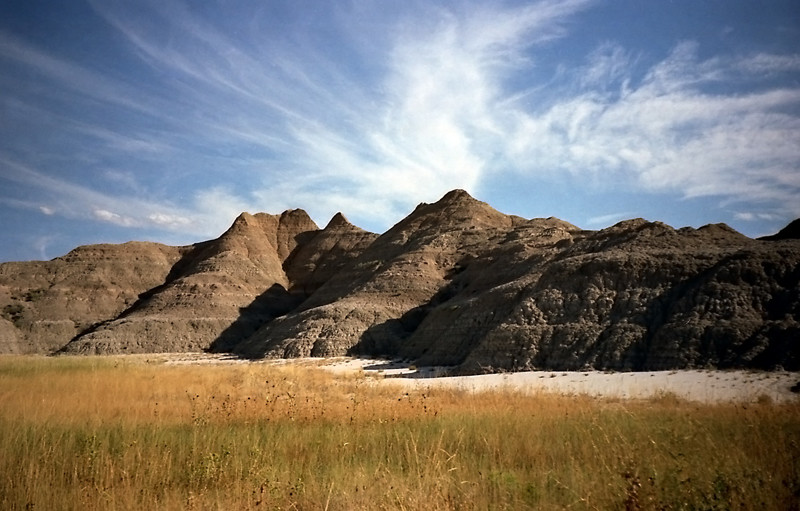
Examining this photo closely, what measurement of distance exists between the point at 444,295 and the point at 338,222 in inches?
2168

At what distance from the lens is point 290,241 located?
4427 inches

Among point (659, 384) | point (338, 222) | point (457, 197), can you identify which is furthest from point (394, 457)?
point (338, 222)

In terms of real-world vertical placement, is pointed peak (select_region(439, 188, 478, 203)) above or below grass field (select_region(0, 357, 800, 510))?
above

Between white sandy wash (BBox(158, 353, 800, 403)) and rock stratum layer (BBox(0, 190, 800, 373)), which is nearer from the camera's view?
white sandy wash (BBox(158, 353, 800, 403))

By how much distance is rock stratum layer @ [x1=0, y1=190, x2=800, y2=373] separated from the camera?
2453cm

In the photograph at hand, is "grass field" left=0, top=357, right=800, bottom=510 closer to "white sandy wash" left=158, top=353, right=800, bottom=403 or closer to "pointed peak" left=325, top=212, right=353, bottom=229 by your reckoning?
"white sandy wash" left=158, top=353, right=800, bottom=403

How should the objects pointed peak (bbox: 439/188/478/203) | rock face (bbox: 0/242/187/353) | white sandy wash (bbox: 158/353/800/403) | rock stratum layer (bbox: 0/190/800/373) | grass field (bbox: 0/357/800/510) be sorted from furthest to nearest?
pointed peak (bbox: 439/188/478/203) < rock face (bbox: 0/242/187/353) < rock stratum layer (bbox: 0/190/800/373) < white sandy wash (bbox: 158/353/800/403) < grass field (bbox: 0/357/800/510)

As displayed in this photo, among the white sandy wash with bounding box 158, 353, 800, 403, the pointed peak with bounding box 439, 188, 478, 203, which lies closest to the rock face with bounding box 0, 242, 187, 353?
the pointed peak with bounding box 439, 188, 478, 203

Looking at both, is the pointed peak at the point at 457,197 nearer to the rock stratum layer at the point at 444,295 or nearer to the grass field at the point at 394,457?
the rock stratum layer at the point at 444,295

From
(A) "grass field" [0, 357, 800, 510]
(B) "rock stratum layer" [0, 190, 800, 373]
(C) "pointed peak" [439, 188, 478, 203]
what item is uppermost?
(C) "pointed peak" [439, 188, 478, 203]

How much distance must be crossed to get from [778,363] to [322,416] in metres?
19.4

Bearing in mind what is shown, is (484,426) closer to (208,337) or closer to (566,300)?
(566,300)

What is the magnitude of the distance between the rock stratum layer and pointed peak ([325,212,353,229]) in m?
0.43

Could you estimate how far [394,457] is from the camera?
6.64 m
